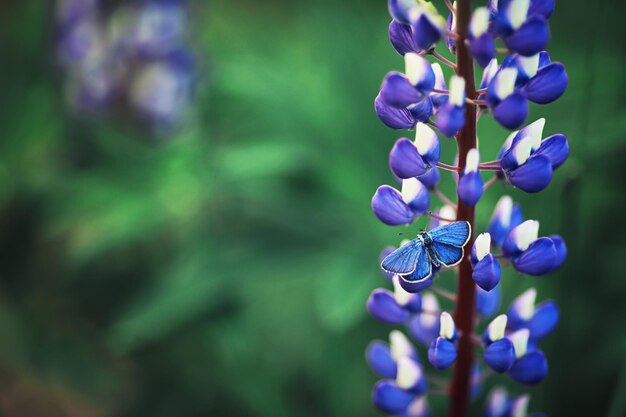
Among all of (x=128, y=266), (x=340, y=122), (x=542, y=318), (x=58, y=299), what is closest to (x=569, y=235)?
(x=542, y=318)

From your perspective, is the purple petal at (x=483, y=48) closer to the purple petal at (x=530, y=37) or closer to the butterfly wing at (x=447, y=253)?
the purple petal at (x=530, y=37)

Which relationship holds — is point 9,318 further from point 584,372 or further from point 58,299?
point 584,372

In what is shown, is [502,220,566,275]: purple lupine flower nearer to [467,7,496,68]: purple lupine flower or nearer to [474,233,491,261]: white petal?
[474,233,491,261]: white petal

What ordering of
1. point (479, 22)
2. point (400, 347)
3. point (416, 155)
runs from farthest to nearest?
point (400, 347) < point (416, 155) < point (479, 22)

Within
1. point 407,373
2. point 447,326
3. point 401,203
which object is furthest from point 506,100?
point 407,373

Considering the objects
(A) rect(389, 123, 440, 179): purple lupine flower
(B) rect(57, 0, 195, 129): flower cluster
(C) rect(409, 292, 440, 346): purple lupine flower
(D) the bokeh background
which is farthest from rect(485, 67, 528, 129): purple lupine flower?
(B) rect(57, 0, 195, 129): flower cluster

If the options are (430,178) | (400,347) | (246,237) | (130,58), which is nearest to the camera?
(430,178)

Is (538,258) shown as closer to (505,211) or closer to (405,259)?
(505,211)
